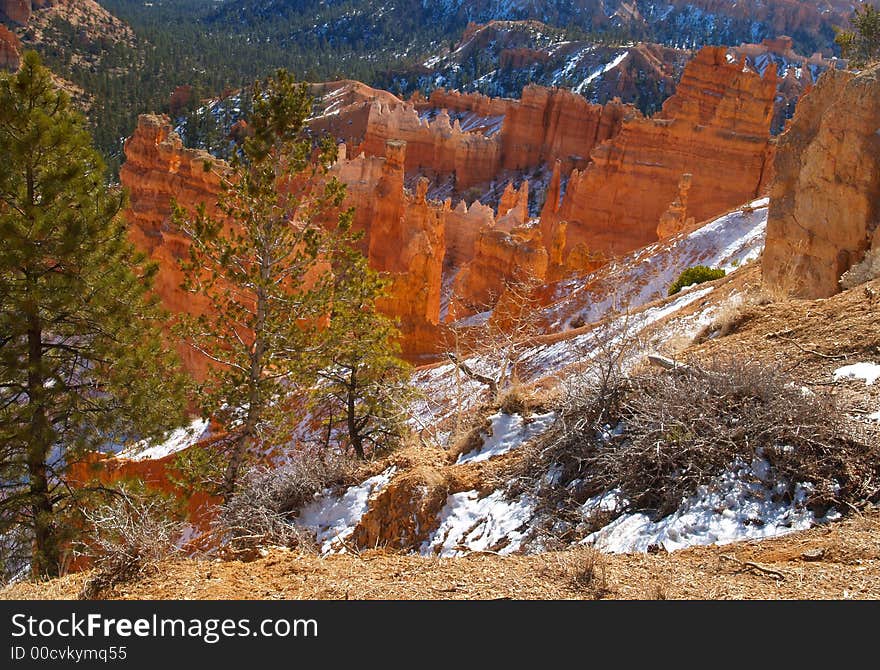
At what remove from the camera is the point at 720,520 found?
197 inches

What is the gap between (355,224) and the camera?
1570 inches

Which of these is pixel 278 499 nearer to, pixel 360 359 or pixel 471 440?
pixel 471 440

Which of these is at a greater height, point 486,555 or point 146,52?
point 146,52

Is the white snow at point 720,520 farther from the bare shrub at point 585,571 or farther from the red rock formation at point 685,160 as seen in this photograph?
the red rock formation at point 685,160

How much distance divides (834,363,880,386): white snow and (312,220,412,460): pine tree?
6101 millimetres

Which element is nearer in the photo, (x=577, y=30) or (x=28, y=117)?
(x=28, y=117)

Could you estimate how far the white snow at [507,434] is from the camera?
737 cm

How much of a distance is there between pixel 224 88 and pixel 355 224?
5891cm

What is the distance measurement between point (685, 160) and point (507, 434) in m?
32.9

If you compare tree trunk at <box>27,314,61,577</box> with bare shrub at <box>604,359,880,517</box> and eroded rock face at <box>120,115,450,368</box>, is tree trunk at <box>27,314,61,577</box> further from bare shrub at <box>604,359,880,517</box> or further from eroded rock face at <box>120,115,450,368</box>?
bare shrub at <box>604,359,880,517</box>

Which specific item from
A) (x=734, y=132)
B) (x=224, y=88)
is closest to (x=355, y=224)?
(x=734, y=132)

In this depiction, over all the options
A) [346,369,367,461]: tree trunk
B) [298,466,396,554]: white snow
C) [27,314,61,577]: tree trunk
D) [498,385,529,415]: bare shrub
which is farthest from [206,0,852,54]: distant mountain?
[298,466,396,554]: white snow

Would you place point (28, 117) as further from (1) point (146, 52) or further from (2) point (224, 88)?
(1) point (146, 52)
